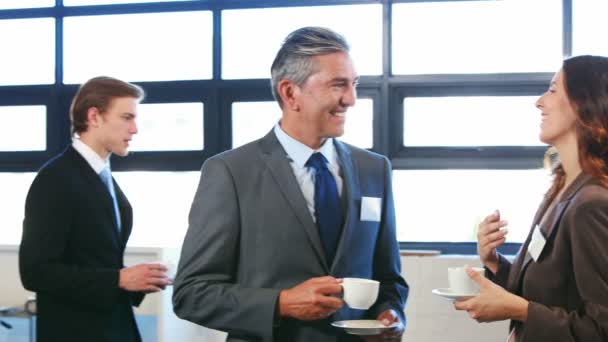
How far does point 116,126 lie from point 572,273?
65.1 inches

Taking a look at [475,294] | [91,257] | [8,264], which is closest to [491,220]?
[475,294]

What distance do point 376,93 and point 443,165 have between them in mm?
A: 575

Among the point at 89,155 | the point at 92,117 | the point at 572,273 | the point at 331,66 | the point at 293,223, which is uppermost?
the point at 331,66

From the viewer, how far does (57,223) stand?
2506 millimetres

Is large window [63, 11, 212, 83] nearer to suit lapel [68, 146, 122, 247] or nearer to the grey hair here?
suit lapel [68, 146, 122, 247]

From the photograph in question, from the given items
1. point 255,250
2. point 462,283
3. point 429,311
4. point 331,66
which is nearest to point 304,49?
point 331,66

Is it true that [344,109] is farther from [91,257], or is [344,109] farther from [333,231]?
[91,257]

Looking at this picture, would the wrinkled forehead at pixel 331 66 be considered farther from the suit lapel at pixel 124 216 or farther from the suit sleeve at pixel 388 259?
the suit lapel at pixel 124 216

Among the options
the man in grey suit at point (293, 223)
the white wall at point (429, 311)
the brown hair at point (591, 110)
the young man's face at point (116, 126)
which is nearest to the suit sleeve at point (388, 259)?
the man in grey suit at point (293, 223)

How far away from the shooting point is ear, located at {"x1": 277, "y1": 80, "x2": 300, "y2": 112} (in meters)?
1.96

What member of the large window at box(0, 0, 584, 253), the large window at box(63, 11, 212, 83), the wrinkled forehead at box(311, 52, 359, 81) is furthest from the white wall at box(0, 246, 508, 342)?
the wrinkled forehead at box(311, 52, 359, 81)

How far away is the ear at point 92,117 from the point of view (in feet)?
9.08

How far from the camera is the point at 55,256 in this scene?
2492mm

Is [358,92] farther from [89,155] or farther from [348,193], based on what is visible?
[348,193]
